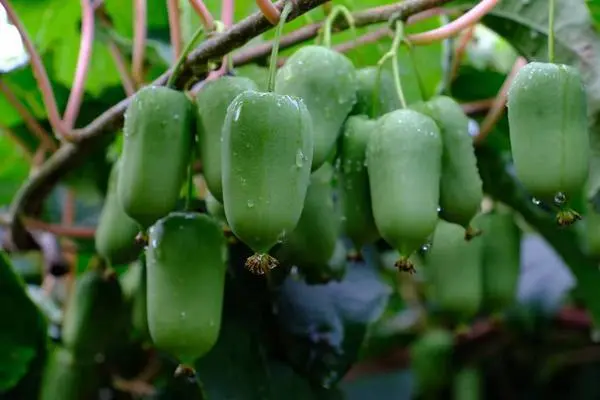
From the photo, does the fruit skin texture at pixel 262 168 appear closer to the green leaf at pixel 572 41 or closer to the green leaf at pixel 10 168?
the green leaf at pixel 572 41

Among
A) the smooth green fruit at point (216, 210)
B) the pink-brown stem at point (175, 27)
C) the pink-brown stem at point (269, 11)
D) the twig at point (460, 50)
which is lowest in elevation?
the twig at point (460, 50)

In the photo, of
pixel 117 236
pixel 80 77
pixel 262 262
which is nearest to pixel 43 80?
pixel 80 77

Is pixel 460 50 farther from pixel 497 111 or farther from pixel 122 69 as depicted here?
pixel 122 69

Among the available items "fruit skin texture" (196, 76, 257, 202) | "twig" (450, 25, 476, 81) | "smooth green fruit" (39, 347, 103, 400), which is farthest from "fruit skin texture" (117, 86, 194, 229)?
"twig" (450, 25, 476, 81)

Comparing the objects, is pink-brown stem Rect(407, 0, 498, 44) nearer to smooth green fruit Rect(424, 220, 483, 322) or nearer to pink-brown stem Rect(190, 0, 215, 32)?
pink-brown stem Rect(190, 0, 215, 32)

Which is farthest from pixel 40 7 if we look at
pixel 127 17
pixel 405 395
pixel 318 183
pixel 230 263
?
pixel 405 395

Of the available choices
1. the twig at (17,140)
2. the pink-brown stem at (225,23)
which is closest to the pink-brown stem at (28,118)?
the twig at (17,140)

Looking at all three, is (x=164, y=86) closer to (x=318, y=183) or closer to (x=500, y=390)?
(x=318, y=183)
